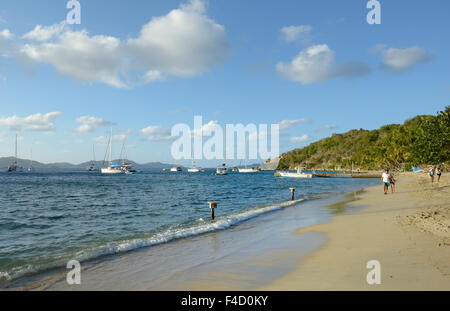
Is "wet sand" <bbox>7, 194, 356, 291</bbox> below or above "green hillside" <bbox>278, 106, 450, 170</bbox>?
below

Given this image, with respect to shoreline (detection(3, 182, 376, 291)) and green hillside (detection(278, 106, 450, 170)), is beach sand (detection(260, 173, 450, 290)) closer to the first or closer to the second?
shoreline (detection(3, 182, 376, 291))

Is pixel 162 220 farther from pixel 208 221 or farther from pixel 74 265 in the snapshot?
pixel 74 265

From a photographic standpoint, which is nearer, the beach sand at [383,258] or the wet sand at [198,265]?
the beach sand at [383,258]

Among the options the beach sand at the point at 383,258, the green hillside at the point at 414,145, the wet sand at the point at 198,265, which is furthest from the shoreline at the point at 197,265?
the green hillside at the point at 414,145

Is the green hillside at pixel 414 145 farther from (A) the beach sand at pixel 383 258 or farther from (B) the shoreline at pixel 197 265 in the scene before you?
(B) the shoreline at pixel 197 265

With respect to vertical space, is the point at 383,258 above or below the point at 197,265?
above

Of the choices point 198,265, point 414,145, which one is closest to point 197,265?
point 198,265

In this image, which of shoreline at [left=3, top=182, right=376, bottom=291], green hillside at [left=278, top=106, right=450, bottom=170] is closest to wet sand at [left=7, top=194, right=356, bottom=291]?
shoreline at [left=3, top=182, right=376, bottom=291]

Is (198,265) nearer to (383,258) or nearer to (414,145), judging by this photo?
(383,258)

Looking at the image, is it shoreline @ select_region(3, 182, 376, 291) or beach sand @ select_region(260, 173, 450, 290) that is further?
shoreline @ select_region(3, 182, 376, 291)

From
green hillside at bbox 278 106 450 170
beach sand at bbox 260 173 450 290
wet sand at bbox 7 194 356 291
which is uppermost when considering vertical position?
green hillside at bbox 278 106 450 170
